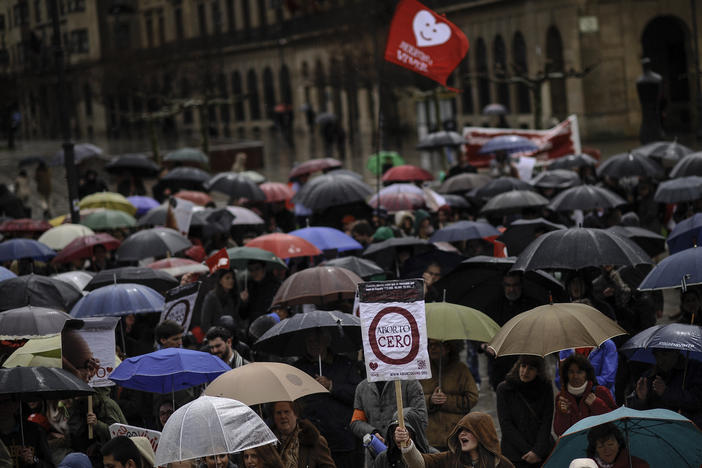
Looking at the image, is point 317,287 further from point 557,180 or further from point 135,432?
point 557,180

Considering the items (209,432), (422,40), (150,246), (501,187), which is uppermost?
(422,40)

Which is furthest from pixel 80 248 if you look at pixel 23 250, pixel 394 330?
pixel 394 330

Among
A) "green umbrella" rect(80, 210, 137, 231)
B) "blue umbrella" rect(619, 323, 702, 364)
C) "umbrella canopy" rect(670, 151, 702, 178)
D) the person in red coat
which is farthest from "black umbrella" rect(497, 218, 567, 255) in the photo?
"green umbrella" rect(80, 210, 137, 231)

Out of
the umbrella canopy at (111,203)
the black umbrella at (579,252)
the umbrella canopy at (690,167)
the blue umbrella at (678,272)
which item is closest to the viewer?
the blue umbrella at (678,272)

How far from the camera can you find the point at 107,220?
17.4 metres

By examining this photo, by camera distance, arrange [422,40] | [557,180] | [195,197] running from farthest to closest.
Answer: [195,197], [557,180], [422,40]

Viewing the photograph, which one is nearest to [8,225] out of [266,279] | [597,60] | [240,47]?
[266,279]

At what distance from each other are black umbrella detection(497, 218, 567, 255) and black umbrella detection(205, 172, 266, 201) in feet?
20.5

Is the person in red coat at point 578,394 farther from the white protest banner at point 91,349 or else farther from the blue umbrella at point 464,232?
the blue umbrella at point 464,232

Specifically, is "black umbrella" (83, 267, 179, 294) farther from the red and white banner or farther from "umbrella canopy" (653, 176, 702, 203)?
the red and white banner

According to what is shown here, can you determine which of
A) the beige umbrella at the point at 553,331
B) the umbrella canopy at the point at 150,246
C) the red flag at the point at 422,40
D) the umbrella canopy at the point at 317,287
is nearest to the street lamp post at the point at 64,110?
the umbrella canopy at the point at 150,246

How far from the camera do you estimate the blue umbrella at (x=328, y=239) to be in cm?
1400

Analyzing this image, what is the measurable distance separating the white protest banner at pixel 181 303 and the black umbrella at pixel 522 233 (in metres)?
4.10

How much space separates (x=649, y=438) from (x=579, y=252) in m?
3.95
